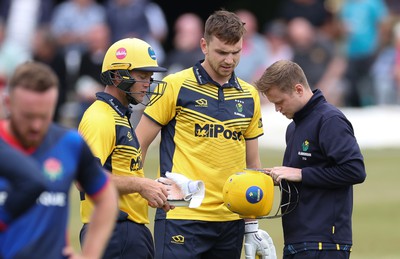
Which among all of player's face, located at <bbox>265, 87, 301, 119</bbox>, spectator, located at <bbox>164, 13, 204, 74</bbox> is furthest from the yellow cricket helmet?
spectator, located at <bbox>164, 13, 204, 74</bbox>

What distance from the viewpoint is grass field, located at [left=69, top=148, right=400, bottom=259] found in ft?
42.9

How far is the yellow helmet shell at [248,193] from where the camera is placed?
25.8 feet

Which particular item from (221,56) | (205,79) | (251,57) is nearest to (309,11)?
(251,57)

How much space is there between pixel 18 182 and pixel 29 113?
0.35m

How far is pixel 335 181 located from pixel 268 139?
14.0 meters

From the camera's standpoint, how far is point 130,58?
7.85 meters

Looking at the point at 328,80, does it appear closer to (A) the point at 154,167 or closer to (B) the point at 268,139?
(B) the point at 268,139

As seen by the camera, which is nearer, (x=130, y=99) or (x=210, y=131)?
(x=130, y=99)

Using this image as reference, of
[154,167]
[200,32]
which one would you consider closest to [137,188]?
[154,167]

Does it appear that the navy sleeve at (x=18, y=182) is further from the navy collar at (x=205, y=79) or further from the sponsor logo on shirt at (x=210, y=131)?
the navy collar at (x=205, y=79)

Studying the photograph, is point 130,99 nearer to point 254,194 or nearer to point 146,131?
point 146,131

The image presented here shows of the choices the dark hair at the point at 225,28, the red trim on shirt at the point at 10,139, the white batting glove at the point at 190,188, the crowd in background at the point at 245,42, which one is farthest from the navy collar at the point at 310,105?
the crowd in background at the point at 245,42

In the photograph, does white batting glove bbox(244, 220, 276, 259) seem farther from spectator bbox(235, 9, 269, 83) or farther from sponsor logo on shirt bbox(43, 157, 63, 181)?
spectator bbox(235, 9, 269, 83)

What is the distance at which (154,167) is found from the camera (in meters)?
18.5
